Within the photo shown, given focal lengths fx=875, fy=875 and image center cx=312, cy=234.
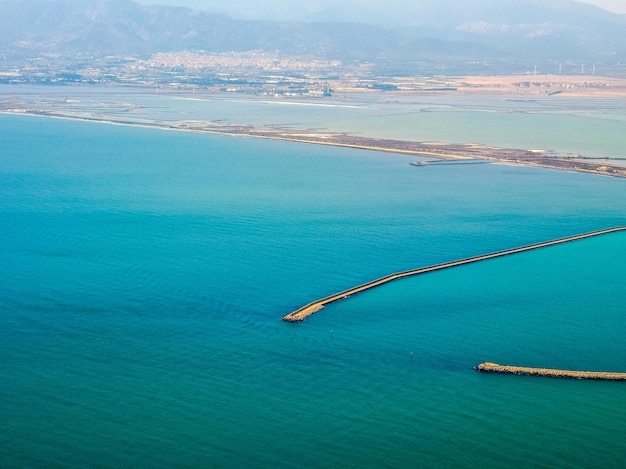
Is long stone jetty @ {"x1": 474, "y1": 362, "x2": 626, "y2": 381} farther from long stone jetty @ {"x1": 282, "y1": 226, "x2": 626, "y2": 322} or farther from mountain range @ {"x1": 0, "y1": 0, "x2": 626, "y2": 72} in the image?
mountain range @ {"x1": 0, "y1": 0, "x2": 626, "y2": 72}

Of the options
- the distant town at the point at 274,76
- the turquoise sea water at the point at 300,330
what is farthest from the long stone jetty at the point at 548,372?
the distant town at the point at 274,76

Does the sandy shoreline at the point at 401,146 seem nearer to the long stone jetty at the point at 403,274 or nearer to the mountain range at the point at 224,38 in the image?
the long stone jetty at the point at 403,274

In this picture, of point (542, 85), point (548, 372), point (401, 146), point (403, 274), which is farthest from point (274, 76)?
point (548, 372)

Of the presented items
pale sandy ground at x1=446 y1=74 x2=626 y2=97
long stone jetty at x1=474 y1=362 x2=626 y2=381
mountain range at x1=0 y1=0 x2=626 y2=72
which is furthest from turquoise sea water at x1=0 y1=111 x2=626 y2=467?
mountain range at x1=0 y1=0 x2=626 y2=72

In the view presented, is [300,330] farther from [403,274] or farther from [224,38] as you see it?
[224,38]

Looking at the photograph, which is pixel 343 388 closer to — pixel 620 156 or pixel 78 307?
pixel 78 307

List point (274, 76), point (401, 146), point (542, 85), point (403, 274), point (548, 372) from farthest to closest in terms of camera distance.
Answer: point (274, 76)
point (542, 85)
point (401, 146)
point (403, 274)
point (548, 372)
